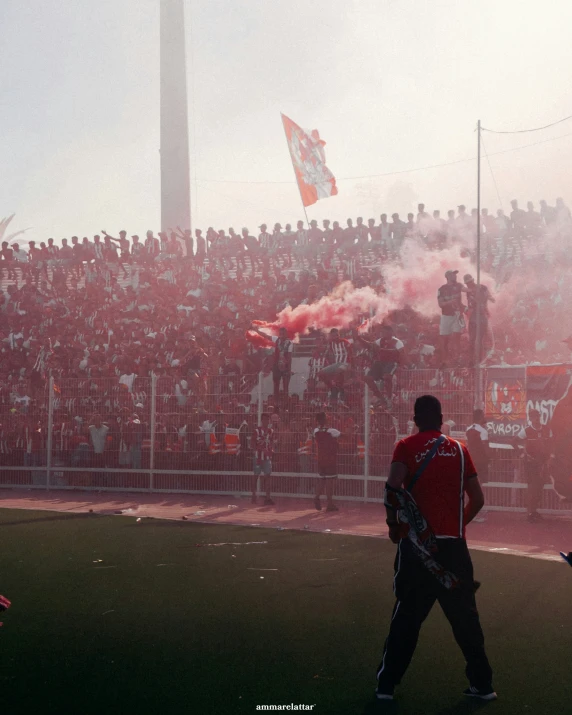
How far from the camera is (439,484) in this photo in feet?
16.7

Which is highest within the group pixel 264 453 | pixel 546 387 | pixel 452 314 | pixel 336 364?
pixel 452 314

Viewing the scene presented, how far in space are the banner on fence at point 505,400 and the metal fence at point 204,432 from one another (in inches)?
13.0

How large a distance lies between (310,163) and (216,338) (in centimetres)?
900

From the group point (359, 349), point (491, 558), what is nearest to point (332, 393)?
point (359, 349)

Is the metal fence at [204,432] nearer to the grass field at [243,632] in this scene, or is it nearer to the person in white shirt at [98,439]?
the person in white shirt at [98,439]

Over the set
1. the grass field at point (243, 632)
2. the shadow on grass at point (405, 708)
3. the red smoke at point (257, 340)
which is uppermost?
the red smoke at point (257, 340)

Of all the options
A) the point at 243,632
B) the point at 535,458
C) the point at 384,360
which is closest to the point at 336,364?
the point at 384,360

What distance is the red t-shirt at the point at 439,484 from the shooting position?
505 cm

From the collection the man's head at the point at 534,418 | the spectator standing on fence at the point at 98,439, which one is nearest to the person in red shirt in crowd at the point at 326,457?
the man's head at the point at 534,418

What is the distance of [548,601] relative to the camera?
8.03 meters

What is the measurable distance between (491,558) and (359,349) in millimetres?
8825

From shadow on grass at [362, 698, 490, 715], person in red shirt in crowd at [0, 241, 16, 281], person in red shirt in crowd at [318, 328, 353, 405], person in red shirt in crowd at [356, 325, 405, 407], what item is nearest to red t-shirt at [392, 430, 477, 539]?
shadow on grass at [362, 698, 490, 715]

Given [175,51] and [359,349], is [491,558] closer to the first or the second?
[359,349]

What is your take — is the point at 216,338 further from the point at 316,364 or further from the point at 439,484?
the point at 439,484
